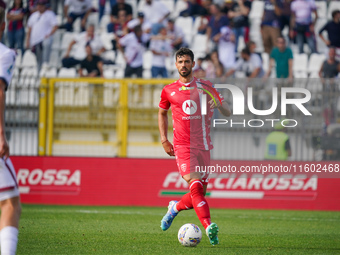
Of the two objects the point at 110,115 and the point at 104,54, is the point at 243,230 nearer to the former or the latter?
the point at 110,115

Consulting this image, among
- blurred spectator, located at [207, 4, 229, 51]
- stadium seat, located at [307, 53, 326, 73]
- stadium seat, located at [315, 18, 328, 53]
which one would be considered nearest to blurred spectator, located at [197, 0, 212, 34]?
blurred spectator, located at [207, 4, 229, 51]

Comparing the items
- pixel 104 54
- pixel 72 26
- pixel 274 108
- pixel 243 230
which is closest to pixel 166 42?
pixel 104 54

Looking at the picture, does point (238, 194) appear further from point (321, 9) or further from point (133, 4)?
point (321, 9)

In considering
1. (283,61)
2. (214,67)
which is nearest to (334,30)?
(283,61)

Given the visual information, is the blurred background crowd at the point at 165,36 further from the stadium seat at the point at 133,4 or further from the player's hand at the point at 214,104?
the player's hand at the point at 214,104

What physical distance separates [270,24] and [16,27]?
796cm

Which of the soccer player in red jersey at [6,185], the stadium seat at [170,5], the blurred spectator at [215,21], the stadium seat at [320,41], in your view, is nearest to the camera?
the soccer player in red jersey at [6,185]

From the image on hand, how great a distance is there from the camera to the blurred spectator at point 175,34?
1923 cm

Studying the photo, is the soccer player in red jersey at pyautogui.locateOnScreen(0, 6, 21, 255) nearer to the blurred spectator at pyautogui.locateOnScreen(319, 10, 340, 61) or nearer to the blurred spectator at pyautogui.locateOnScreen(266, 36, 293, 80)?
the blurred spectator at pyautogui.locateOnScreen(266, 36, 293, 80)

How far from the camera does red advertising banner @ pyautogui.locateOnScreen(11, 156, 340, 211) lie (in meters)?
13.6

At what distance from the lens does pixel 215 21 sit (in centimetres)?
1952

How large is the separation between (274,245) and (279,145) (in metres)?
5.78

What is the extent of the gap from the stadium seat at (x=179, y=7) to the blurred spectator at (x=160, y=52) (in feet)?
8.92

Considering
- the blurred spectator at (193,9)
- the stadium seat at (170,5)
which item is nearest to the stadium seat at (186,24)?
the blurred spectator at (193,9)
